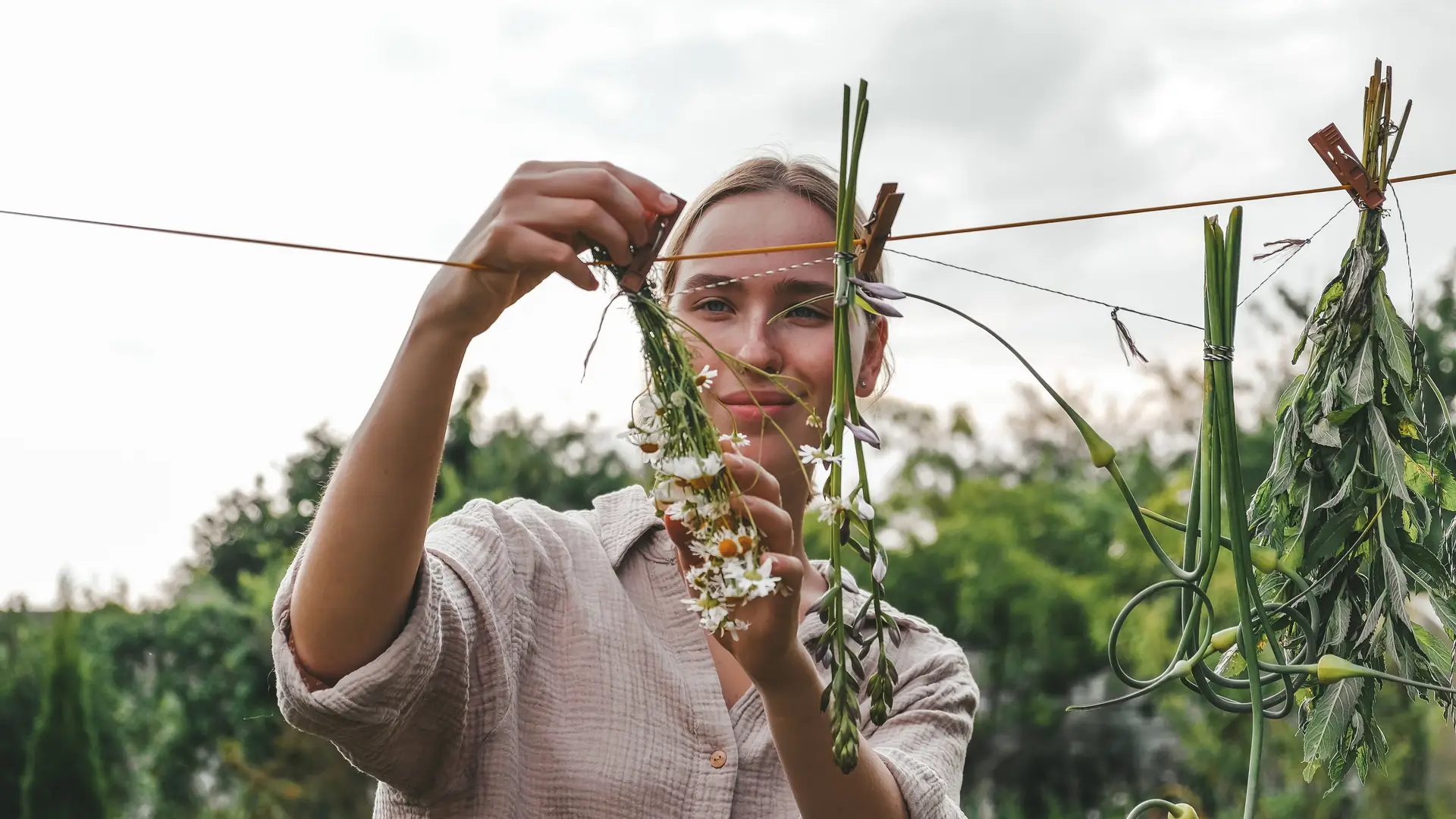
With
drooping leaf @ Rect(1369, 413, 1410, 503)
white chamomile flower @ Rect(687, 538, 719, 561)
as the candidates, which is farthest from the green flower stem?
white chamomile flower @ Rect(687, 538, 719, 561)

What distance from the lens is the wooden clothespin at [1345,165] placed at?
1.41 m

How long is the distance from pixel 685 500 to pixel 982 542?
8.13m

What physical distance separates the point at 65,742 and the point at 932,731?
6.93 meters

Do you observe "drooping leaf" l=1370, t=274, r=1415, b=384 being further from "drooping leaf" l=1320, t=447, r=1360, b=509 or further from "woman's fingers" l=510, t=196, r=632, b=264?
"woman's fingers" l=510, t=196, r=632, b=264

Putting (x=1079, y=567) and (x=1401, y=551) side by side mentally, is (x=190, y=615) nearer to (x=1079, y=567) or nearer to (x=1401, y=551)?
(x=1079, y=567)

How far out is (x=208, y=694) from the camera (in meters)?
8.37

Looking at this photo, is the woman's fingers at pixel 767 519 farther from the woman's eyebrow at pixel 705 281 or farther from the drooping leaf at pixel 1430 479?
the drooping leaf at pixel 1430 479

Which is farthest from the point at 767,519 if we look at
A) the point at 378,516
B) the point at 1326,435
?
the point at 1326,435

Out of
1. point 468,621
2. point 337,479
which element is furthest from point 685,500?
point 468,621

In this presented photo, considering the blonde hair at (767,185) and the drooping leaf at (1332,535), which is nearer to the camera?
the drooping leaf at (1332,535)

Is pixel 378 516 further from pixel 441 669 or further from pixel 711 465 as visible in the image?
pixel 711 465

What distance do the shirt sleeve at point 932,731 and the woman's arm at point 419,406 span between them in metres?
0.73

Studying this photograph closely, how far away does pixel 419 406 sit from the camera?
1.37 meters

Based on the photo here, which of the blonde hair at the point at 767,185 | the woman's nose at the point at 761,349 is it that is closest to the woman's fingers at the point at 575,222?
the woman's nose at the point at 761,349
